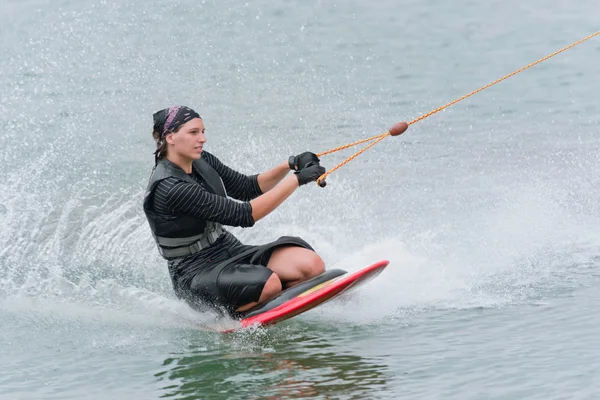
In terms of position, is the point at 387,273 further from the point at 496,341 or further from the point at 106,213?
the point at 106,213

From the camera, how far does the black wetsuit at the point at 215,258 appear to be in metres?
5.73

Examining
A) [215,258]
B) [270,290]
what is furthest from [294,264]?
[215,258]

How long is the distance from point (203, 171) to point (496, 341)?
1.99 meters

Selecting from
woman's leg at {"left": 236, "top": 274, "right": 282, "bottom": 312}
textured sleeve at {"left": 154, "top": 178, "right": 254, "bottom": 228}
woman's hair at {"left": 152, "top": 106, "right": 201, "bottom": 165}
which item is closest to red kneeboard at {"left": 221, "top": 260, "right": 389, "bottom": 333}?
woman's leg at {"left": 236, "top": 274, "right": 282, "bottom": 312}

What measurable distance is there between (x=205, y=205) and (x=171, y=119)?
1.78 feet

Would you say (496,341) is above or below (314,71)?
below

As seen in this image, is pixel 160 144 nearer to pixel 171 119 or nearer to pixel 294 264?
pixel 171 119

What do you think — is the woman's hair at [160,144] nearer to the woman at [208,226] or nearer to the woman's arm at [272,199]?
the woman at [208,226]

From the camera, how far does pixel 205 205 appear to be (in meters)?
5.73

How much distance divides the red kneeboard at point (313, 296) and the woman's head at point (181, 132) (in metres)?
1.00

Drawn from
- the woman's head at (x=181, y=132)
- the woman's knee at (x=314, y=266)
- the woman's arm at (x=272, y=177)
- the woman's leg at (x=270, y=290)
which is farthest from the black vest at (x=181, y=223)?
the woman's knee at (x=314, y=266)

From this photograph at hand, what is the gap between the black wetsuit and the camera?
573cm

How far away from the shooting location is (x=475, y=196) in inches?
385

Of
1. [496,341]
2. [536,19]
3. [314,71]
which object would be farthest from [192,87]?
[496,341]
